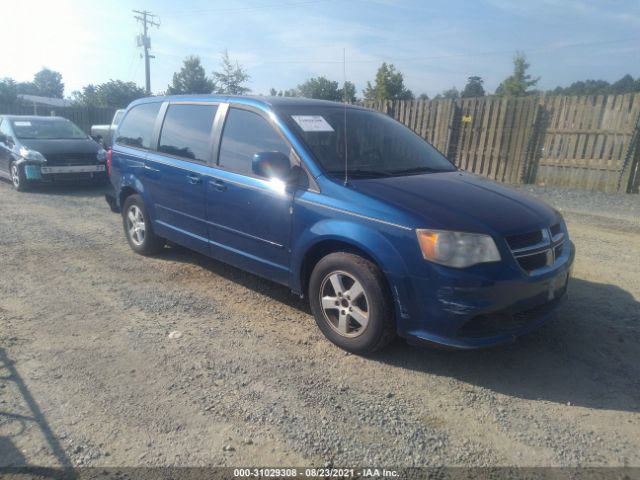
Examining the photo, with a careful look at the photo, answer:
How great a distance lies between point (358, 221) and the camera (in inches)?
134

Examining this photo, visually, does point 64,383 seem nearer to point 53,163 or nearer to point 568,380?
point 568,380

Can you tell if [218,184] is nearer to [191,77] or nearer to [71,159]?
[71,159]

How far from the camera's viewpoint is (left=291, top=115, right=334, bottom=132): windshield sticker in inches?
159

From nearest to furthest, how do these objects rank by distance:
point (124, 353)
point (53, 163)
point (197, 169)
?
1. point (124, 353)
2. point (197, 169)
3. point (53, 163)

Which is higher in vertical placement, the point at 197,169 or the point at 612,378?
the point at 197,169

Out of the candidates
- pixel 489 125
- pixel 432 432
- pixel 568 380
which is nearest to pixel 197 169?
pixel 432 432

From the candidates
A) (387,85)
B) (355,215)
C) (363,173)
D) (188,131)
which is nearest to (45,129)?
(188,131)

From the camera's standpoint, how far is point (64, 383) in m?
3.13

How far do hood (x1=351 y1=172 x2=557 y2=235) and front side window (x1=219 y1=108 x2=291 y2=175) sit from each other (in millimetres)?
885

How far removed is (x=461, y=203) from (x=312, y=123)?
147cm

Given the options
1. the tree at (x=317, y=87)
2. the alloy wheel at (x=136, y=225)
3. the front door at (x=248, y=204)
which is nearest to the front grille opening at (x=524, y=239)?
the front door at (x=248, y=204)

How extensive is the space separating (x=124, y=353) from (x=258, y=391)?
1.13 metres

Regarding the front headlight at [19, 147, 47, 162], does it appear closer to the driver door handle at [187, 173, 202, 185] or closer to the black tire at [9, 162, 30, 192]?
the black tire at [9, 162, 30, 192]

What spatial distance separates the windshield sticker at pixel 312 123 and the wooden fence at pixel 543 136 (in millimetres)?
8001
